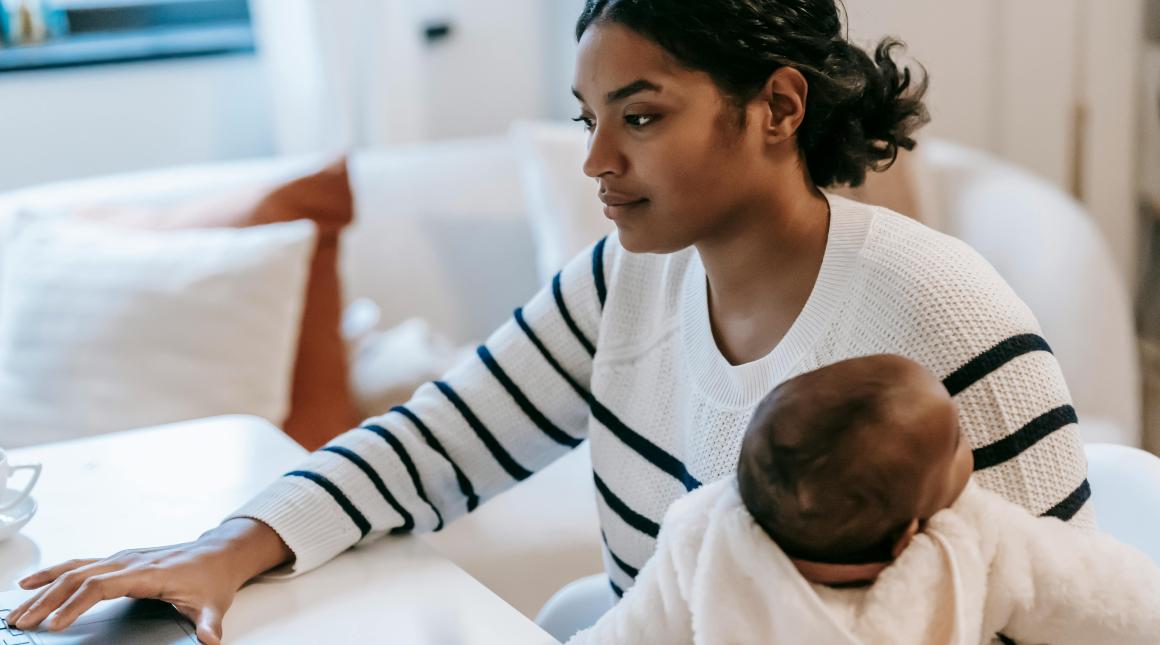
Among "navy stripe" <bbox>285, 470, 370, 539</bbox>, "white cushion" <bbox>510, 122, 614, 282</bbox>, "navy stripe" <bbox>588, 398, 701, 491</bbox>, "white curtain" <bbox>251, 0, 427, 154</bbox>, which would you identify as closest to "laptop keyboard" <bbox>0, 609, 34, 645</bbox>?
"navy stripe" <bbox>285, 470, 370, 539</bbox>

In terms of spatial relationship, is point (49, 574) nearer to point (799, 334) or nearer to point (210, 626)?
point (210, 626)

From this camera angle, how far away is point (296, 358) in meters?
2.14

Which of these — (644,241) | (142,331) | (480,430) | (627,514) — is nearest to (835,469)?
(644,241)

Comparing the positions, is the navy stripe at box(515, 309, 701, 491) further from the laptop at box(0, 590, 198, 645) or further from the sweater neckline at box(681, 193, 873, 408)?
the laptop at box(0, 590, 198, 645)

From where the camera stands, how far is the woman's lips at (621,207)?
1090mm

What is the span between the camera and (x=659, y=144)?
3.48ft

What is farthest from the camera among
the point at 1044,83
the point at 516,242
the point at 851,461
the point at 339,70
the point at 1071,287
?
the point at 1044,83

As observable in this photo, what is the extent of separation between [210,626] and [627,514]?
0.39 meters

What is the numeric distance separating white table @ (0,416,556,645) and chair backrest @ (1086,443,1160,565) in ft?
1.54

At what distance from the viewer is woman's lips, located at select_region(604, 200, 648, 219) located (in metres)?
1.09

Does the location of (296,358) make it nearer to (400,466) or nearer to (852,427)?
(400,466)

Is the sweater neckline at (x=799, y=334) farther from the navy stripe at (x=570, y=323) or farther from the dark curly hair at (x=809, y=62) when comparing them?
the navy stripe at (x=570, y=323)

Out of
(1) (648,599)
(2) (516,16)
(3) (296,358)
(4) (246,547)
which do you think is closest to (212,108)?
(2) (516,16)


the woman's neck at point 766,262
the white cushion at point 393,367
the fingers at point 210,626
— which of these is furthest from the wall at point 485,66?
the fingers at point 210,626
